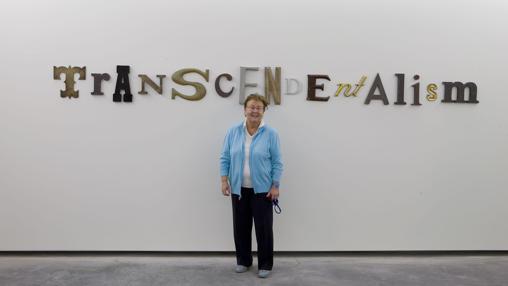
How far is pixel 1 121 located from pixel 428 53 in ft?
12.3

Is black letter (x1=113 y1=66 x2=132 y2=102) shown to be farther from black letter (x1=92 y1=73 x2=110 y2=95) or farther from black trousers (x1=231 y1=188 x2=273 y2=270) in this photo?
black trousers (x1=231 y1=188 x2=273 y2=270)

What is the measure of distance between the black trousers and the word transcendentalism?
88cm

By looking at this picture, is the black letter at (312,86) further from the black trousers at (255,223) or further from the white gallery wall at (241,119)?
the black trousers at (255,223)

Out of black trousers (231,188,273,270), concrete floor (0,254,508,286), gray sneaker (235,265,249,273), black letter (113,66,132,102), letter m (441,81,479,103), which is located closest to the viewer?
concrete floor (0,254,508,286)

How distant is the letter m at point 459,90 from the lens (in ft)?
13.0

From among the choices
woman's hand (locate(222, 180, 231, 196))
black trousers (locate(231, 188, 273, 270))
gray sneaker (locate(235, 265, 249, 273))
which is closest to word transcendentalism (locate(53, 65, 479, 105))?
woman's hand (locate(222, 180, 231, 196))

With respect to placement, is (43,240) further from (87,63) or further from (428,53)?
(428,53)

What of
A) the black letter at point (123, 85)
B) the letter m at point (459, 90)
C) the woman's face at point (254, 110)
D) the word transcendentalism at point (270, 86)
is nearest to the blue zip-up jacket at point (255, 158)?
the woman's face at point (254, 110)

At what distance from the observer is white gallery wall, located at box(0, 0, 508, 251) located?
383cm

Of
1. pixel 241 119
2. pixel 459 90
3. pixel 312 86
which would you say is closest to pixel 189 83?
pixel 241 119

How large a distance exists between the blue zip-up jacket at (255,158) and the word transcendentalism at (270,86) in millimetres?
452

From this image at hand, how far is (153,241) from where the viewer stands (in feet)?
12.9

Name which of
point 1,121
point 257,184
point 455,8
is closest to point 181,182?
point 257,184

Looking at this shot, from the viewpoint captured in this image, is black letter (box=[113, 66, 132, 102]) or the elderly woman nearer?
the elderly woman
